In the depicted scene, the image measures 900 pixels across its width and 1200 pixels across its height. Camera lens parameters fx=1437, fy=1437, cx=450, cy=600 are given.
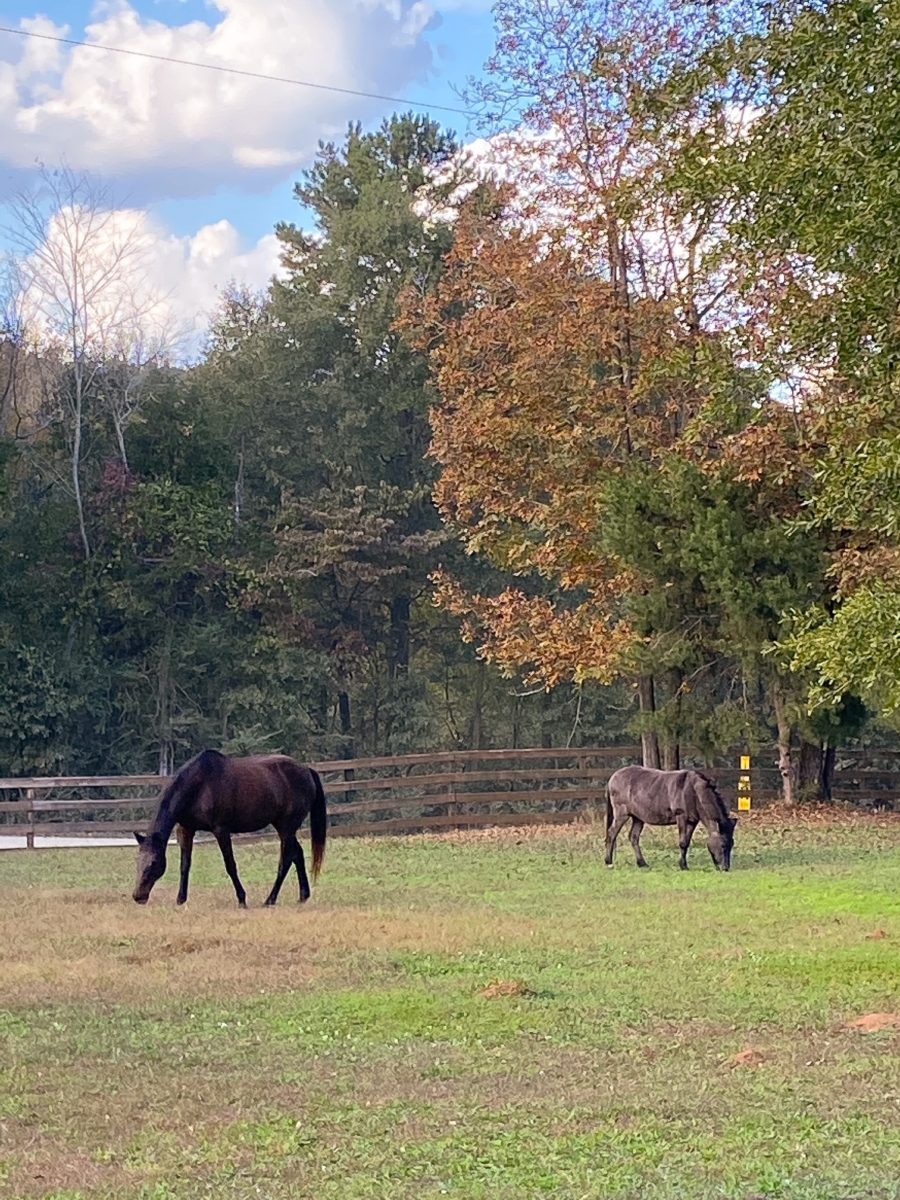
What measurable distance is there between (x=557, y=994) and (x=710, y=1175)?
143 inches

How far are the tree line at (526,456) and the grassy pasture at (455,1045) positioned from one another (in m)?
2.22

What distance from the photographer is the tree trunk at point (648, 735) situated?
24.3 metres

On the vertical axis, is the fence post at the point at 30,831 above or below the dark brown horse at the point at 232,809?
below

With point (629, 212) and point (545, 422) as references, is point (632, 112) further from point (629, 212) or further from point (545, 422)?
point (545, 422)

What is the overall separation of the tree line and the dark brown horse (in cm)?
480

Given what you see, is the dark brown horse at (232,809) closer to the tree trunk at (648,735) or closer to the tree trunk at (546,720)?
the tree trunk at (648,735)

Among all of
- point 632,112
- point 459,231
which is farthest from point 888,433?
point 459,231

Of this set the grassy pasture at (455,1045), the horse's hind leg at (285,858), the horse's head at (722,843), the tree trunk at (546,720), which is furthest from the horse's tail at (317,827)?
the tree trunk at (546,720)

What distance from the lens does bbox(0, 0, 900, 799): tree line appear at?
9344 mm

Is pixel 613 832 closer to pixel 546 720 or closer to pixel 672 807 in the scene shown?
pixel 672 807

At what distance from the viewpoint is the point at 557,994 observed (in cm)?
865

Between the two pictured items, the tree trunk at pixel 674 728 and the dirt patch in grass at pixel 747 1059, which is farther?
the tree trunk at pixel 674 728

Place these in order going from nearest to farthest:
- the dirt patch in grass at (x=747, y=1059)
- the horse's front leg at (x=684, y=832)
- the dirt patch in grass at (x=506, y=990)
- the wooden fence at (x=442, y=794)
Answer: the dirt patch in grass at (x=747, y=1059) → the dirt patch in grass at (x=506, y=990) → the horse's front leg at (x=684, y=832) → the wooden fence at (x=442, y=794)

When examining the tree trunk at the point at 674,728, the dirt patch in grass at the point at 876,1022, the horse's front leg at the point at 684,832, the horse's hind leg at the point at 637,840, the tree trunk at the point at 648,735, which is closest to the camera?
the dirt patch in grass at the point at 876,1022
